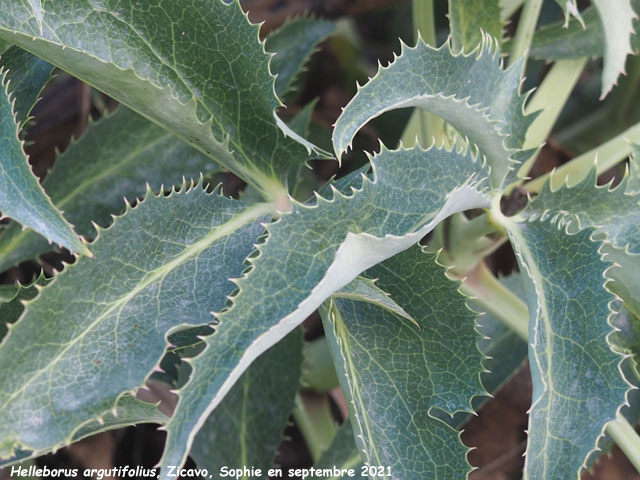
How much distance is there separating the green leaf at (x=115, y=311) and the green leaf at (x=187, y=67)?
0.08 m

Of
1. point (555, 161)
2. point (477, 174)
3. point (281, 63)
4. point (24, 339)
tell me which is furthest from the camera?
point (555, 161)

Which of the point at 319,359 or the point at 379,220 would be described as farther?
the point at 319,359

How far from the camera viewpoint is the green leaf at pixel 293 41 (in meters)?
1.07

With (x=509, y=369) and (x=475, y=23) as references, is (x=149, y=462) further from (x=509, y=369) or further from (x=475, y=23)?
(x=475, y=23)

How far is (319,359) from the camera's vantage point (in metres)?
1.12

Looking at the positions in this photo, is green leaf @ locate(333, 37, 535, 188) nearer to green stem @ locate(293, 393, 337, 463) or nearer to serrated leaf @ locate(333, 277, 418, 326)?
serrated leaf @ locate(333, 277, 418, 326)

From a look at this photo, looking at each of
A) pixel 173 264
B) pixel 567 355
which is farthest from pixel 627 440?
pixel 173 264

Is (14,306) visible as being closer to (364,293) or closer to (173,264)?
(173,264)

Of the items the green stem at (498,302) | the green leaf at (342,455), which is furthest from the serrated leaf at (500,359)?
the green leaf at (342,455)

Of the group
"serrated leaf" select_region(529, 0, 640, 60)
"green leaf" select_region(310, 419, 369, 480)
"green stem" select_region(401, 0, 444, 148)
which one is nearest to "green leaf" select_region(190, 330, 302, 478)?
"green leaf" select_region(310, 419, 369, 480)

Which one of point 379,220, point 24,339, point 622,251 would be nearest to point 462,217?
point 622,251

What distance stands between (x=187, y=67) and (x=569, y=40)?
656mm

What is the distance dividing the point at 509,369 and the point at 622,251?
33 cm

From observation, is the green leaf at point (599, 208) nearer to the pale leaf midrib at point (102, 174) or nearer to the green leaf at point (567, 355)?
the green leaf at point (567, 355)
